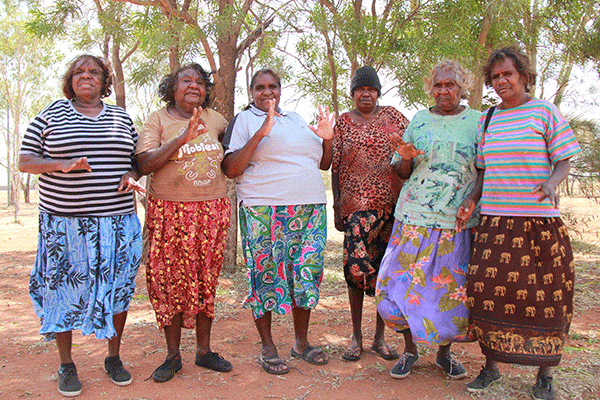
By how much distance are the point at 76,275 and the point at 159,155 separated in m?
0.86

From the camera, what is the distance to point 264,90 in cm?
324

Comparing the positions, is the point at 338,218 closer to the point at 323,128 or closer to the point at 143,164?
the point at 323,128

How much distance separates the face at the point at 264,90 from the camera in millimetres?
3236

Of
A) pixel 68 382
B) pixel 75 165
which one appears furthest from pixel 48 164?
pixel 68 382

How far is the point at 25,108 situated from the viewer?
2286 centimetres

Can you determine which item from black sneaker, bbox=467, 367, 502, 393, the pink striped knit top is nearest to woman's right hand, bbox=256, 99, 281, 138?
the pink striped knit top

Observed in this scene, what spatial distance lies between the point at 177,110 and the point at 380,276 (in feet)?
5.58

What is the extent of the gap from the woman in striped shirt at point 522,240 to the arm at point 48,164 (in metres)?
2.29

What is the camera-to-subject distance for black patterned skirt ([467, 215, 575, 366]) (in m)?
2.61

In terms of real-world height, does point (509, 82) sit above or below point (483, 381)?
above

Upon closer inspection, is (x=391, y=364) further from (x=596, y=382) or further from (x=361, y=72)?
(x=361, y=72)

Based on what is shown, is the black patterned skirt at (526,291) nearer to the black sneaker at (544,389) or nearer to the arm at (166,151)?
the black sneaker at (544,389)

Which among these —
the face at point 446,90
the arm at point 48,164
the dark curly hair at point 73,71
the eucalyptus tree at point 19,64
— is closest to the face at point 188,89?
the dark curly hair at point 73,71

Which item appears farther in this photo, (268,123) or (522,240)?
(268,123)
